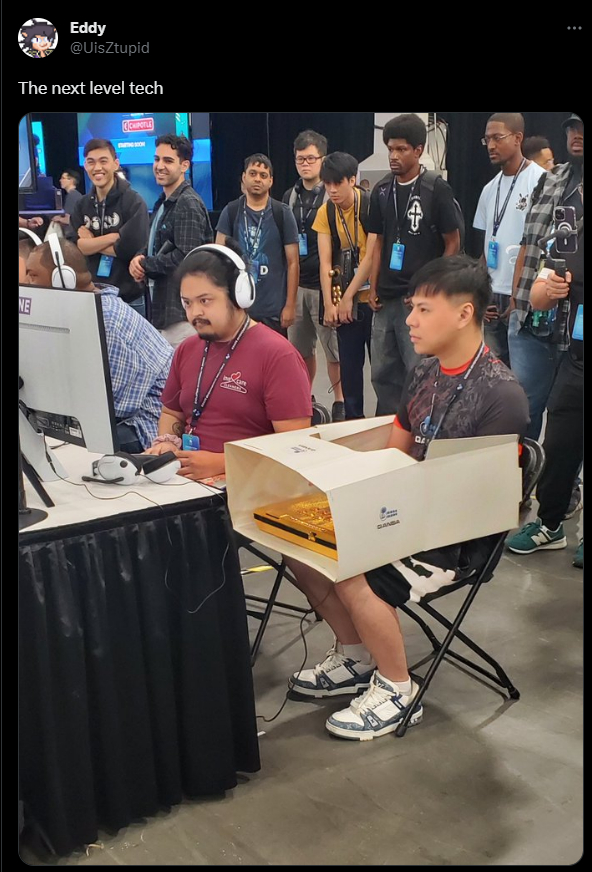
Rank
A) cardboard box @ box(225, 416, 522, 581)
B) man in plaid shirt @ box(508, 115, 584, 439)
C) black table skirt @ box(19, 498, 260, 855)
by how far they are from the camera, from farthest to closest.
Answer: man in plaid shirt @ box(508, 115, 584, 439), cardboard box @ box(225, 416, 522, 581), black table skirt @ box(19, 498, 260, 855)

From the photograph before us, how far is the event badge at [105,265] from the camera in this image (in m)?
4.67

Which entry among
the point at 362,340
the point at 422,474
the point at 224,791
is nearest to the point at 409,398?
the point at 422,474

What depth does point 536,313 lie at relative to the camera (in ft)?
11.3

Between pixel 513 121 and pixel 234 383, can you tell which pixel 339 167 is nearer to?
pixel 513 121

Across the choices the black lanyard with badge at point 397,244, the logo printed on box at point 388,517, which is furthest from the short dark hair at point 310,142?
the logo printed on box at point 388,517

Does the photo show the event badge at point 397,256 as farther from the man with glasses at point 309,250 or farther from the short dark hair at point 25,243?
the short dark hair at point 25,243

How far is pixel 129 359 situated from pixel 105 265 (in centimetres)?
208

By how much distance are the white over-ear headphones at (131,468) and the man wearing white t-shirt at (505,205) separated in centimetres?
206

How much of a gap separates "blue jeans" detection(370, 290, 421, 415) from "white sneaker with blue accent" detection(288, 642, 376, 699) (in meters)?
1.74

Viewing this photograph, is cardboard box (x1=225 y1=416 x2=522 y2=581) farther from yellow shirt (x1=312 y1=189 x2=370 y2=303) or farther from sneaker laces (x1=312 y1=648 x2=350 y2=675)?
yellow shirt (x1=312 y1=189 x2=370 y2=303)

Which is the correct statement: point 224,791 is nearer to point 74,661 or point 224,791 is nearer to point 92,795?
point 92,795

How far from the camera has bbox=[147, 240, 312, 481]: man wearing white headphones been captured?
7.62 ft

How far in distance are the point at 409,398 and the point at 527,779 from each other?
931mm

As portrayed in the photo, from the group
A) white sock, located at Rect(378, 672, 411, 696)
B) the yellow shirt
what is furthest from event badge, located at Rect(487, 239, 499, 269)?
white sock, located at Rect(378, 672, 411, 696)
